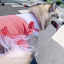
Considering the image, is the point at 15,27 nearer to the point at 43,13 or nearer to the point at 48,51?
the point at 43,13

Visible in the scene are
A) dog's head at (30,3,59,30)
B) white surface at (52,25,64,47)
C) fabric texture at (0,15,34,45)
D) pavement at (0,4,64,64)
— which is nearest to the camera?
fabric texture at (0,15,34,45)

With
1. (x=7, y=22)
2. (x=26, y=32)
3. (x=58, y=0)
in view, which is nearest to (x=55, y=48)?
(x=26, y=32)

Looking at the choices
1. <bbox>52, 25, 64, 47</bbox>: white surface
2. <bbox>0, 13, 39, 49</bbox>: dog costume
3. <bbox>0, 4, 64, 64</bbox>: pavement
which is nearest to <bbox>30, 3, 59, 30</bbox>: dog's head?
<bbox>0, 13, 39, 49</bbox>: dog costume

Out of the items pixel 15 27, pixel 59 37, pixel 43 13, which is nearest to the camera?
pixel 15 27

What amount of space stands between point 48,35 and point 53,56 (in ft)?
3.94

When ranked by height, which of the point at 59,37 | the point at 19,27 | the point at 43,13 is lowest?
the point at 59,37

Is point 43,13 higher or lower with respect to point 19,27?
higher

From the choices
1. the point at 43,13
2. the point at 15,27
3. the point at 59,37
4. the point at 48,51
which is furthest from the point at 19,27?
the point at 59,37

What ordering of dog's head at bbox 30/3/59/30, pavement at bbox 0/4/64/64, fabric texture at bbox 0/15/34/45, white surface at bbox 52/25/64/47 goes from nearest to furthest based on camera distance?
fabric texture at bbox 0/15/34/45 → dog's head at bbox 30/3/59/30 → pavement at bbox 0/4/64/64 → white surface at bbox 52/25/64/47

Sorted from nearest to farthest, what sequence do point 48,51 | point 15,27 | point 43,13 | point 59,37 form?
1. point 15,27
2. point 43,13
3. point 48,51
4. point 59,37

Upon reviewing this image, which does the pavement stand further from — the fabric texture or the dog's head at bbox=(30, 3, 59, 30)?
the fabric texture

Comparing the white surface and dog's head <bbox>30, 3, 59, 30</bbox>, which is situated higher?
dog's head <bbox>30, 3, 59, 30</bbox>

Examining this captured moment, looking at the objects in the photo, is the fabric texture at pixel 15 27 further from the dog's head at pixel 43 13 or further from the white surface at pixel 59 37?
the white surface at pixel 59 37

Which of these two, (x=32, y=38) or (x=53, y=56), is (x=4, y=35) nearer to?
(x=32, y=38)
